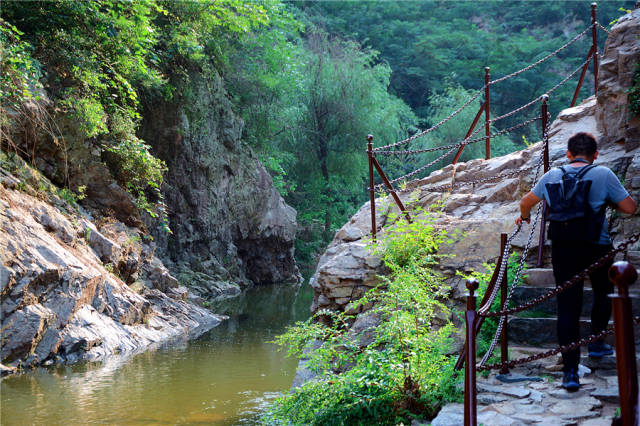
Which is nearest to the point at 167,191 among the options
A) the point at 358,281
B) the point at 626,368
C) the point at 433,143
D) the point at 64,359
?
the point at 64,359

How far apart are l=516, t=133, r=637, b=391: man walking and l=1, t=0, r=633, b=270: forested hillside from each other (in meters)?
7.81

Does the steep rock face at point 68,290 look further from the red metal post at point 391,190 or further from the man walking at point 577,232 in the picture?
the man walking at point 577,232

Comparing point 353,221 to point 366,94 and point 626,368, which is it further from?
point 366,94

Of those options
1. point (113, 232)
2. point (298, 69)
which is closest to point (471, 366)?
point (113, 232)

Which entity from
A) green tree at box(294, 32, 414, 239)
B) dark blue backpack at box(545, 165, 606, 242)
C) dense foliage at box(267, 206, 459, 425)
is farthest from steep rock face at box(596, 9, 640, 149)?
green tree at box(294, 32, 414, 239)

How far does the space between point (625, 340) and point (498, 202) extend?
20.3ft

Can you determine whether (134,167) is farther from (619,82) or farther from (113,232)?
(619,82)

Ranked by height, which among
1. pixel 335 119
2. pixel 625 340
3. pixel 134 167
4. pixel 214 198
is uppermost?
pixel 335 119

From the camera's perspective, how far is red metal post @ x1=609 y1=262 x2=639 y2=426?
2.16 metres

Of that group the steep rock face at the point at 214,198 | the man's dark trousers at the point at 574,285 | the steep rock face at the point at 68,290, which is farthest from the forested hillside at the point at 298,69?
the man's dark trousers at the point at 574,285

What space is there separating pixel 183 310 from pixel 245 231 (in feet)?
26.3

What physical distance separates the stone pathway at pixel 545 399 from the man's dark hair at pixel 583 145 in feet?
4.82

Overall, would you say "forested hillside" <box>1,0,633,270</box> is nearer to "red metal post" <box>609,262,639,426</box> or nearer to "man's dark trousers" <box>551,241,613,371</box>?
"man's dark trousers" <box>551,241,613,371</box>

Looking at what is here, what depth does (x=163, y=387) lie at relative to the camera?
7242 millimetres
